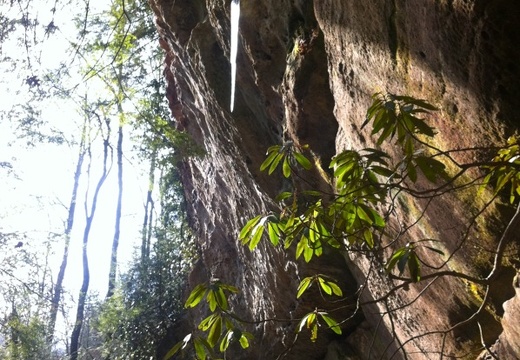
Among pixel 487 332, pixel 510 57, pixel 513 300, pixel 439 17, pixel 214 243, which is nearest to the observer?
pixel 510 57

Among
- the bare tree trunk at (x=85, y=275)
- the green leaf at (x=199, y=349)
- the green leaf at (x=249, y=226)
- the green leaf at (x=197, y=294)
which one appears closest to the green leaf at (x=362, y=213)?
the green leaf at (x=249, y=226)

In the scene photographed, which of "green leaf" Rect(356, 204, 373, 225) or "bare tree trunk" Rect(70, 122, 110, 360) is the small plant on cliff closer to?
"green leaf" Rect(356, 204, 373, 225)

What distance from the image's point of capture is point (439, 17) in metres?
2.18

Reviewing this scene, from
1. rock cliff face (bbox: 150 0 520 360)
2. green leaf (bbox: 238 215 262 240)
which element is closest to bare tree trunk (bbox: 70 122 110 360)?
rock cliff face (bbox: 150 0 520 360)

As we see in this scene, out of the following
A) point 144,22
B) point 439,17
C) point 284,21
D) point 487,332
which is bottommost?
point 487,332

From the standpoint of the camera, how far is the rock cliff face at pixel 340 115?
2143 mm

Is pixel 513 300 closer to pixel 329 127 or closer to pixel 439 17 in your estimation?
pixel 439 17

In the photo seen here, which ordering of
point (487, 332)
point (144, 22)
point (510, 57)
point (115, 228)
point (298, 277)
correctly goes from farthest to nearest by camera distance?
point (115, 228)
point (144, 22)
point (298, 277)
point (487, 332)
point (510, 57)

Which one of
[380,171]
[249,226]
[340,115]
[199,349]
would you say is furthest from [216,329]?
[340,115]

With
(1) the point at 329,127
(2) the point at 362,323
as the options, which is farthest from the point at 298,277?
(1) the point at 329,127

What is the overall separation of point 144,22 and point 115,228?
11202mm

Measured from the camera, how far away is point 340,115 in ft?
11.9

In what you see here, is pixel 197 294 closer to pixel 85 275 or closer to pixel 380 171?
pixel 380 171

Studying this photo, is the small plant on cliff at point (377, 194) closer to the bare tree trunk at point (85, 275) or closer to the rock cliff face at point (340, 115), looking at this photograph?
the rock cliff face at point (340, 115)
